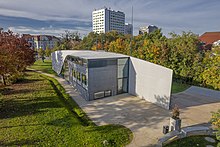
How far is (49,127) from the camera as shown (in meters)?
9.10

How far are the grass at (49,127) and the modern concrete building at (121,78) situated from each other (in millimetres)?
2702

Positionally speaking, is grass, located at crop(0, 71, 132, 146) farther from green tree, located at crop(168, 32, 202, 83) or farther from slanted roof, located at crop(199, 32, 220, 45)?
slanted roof, located at crop(199, 32, 220, 45)

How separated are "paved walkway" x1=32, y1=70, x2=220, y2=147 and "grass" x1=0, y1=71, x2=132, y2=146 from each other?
2.19ft

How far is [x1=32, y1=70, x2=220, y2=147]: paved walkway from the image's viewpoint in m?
9.06

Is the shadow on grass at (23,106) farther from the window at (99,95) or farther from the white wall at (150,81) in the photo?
the white wall at (150,81)

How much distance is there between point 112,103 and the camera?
13445 millimetres

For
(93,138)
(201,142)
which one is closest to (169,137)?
(201,142)

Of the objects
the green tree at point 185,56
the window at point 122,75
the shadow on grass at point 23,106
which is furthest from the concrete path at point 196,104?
the shadow on grass at point 23,106

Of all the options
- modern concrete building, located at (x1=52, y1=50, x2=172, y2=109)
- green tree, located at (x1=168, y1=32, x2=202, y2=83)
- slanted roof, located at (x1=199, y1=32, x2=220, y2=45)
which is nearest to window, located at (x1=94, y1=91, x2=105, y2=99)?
modern concrete building, located at (x1=52, y1=50, x2=172, y2=109)

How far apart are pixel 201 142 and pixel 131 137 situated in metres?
3.49

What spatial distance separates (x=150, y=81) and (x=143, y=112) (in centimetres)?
302

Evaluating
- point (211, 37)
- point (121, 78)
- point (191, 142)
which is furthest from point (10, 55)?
point (211, 37)

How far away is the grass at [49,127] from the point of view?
7789 mm

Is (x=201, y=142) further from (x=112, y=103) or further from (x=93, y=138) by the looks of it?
(x=112, y=103)
